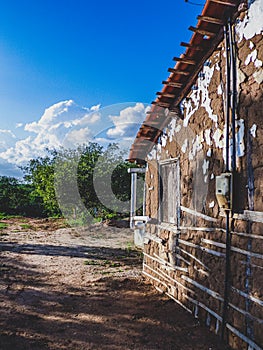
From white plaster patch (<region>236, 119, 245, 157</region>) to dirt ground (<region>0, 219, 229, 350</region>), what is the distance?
214 cm

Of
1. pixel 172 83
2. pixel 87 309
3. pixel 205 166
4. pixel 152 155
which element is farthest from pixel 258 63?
pixel 87 309

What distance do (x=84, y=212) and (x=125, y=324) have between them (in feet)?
42.3

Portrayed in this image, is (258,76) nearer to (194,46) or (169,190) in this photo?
(194,46)

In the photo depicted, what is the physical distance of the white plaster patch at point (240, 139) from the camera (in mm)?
3552

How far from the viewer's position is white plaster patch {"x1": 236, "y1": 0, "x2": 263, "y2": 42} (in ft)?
10.8

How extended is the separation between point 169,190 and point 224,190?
221 cm

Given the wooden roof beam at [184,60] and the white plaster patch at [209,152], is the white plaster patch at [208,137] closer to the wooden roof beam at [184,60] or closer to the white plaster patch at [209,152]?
the white plaster patch at [209,152]

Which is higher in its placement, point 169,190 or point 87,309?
point 169,190

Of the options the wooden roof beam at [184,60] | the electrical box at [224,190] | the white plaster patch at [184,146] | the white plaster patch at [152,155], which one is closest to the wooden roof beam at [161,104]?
the white plaster patch at [184,146]

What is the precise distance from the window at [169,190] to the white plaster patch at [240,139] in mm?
1682

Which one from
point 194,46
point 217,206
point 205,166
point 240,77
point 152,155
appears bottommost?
point 217,206

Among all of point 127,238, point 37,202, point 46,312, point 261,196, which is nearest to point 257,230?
point 261,196

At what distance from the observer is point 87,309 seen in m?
4.95

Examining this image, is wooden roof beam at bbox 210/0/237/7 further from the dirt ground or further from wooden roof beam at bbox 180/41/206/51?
the dirt ground
